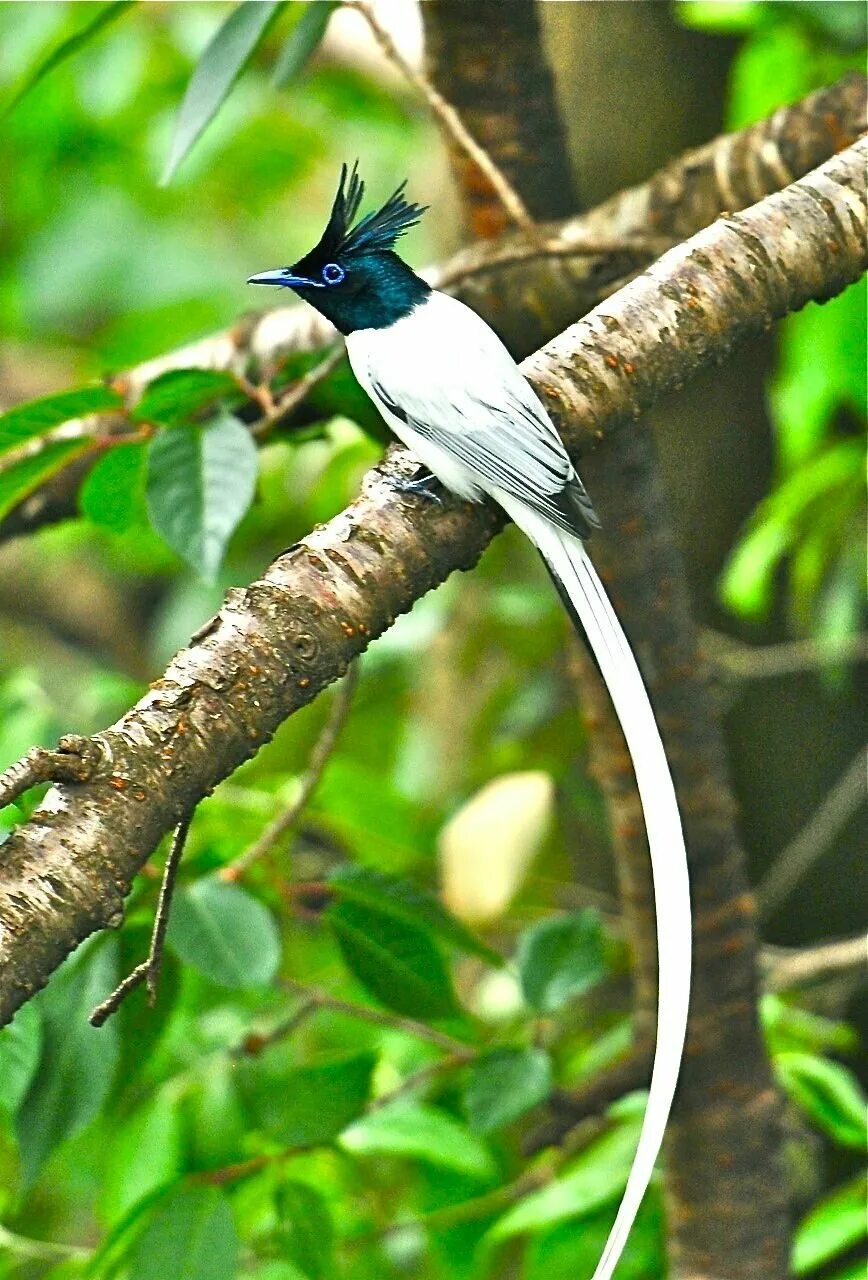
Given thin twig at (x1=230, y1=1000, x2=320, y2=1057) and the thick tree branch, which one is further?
thin twig at (x1=230, y1=1000, x2=320, y2=1057)

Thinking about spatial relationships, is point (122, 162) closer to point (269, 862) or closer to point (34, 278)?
point (34, 278)

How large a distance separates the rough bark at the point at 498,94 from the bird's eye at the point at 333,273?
13.4 inches

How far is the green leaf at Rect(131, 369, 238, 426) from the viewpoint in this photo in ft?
3.60

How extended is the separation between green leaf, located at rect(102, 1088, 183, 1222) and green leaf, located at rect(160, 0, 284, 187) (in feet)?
2.68

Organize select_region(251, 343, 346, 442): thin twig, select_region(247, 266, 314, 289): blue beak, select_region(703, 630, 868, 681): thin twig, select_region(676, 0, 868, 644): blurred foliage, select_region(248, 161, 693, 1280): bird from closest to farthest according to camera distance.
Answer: select_region(248, 161, 693, 1280): bird → select_region(247, 266, 314, 289): blue beak → select_region(251, 343, 346, 442): thin twig → select_region(676, 0, 868, 644): blurred foliage → select_region(703, 630, 868, 681): thin twig

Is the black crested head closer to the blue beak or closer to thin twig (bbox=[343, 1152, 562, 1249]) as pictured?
the blue beak

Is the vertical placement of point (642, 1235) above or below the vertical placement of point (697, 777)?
below

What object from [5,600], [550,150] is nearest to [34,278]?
[5,600]

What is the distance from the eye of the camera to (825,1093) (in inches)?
54.1

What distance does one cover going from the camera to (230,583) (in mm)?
2348

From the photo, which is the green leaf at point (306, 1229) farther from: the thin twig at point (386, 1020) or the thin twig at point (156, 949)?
the thin twig at point (156, 949)

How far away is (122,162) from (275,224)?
1.24 meters

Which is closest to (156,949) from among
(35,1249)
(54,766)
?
(54,766)

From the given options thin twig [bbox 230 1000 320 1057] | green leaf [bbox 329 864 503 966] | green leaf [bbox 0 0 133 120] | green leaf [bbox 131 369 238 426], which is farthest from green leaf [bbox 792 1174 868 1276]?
green leaf [bbox 0 0 133 120]
